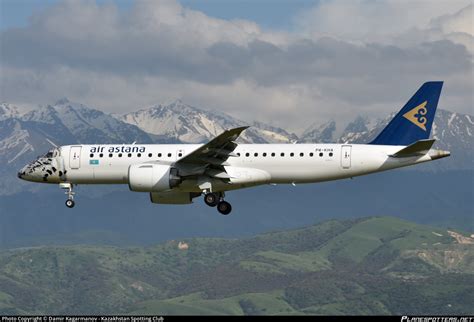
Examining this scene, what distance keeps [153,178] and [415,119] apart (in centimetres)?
2051

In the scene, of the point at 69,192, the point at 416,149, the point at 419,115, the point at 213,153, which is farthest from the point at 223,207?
the point at 419,115

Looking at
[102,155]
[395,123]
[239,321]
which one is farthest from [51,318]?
[395,123]

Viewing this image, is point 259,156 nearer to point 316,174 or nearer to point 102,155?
point 316,174

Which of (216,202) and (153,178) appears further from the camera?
(216,202)

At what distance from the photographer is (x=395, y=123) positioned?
71562 millimetres

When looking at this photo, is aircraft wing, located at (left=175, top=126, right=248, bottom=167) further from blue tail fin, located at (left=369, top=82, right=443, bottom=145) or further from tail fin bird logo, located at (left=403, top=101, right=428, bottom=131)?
tail fin bird logo, located at (left=403, top=101, right=428, bottom=131)

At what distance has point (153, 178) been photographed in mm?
67438

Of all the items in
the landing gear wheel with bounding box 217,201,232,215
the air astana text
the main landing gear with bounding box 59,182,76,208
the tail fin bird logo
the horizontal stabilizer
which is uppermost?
the tail fin bird logo

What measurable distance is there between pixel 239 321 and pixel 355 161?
34.8m

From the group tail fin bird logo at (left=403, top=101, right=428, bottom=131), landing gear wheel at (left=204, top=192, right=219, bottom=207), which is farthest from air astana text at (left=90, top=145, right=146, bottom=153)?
tail fin bird logo at (left=403, top=101, right=428, bottom=131)

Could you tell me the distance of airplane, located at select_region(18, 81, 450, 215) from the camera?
67.4 metres

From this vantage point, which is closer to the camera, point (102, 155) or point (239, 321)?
point (239, 321)

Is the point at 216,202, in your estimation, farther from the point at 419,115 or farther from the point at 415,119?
the point at 419,115

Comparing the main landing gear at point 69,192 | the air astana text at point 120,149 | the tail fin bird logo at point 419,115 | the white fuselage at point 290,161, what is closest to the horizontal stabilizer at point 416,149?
the white fuselage at point 290,161
